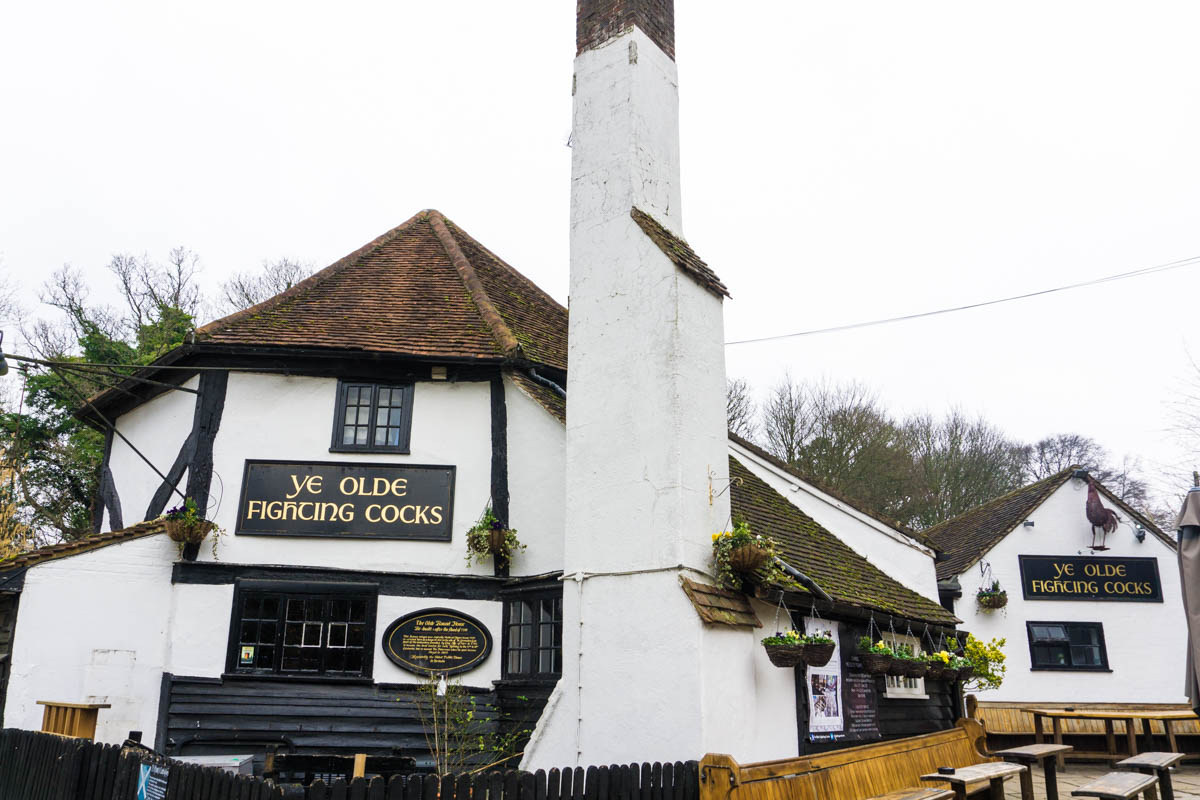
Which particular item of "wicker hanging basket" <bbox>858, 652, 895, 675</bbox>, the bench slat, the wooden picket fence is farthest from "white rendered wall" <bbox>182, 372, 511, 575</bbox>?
the bench slat

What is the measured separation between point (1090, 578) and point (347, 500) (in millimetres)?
15016

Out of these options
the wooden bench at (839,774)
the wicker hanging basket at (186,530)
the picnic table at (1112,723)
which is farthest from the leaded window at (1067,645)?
the wicker hanging basket at (186,530)

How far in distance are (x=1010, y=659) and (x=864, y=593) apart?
875cm

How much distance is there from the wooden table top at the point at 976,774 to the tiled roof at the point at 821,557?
2077 mm

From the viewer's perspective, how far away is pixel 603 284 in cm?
909

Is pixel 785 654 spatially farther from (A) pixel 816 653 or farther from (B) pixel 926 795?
(B) pixel 926 795

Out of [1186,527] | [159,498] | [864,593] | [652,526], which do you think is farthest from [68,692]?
[1186,527]

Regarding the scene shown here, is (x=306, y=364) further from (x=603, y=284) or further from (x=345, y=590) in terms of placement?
(x=603, y=284)

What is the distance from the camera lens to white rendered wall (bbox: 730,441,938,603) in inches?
515

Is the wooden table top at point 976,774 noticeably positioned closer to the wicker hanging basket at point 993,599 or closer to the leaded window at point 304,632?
the leaded window at point 304,632

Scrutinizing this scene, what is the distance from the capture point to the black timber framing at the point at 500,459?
34.5ft

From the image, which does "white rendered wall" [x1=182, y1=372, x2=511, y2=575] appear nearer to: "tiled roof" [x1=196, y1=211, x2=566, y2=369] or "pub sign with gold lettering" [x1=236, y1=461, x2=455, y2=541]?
"pub sign with gold lettering" [x1=236, y1=461, x2=455, y2=541]

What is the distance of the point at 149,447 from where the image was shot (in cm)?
1156

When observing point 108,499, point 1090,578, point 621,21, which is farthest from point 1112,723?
point 108,499
